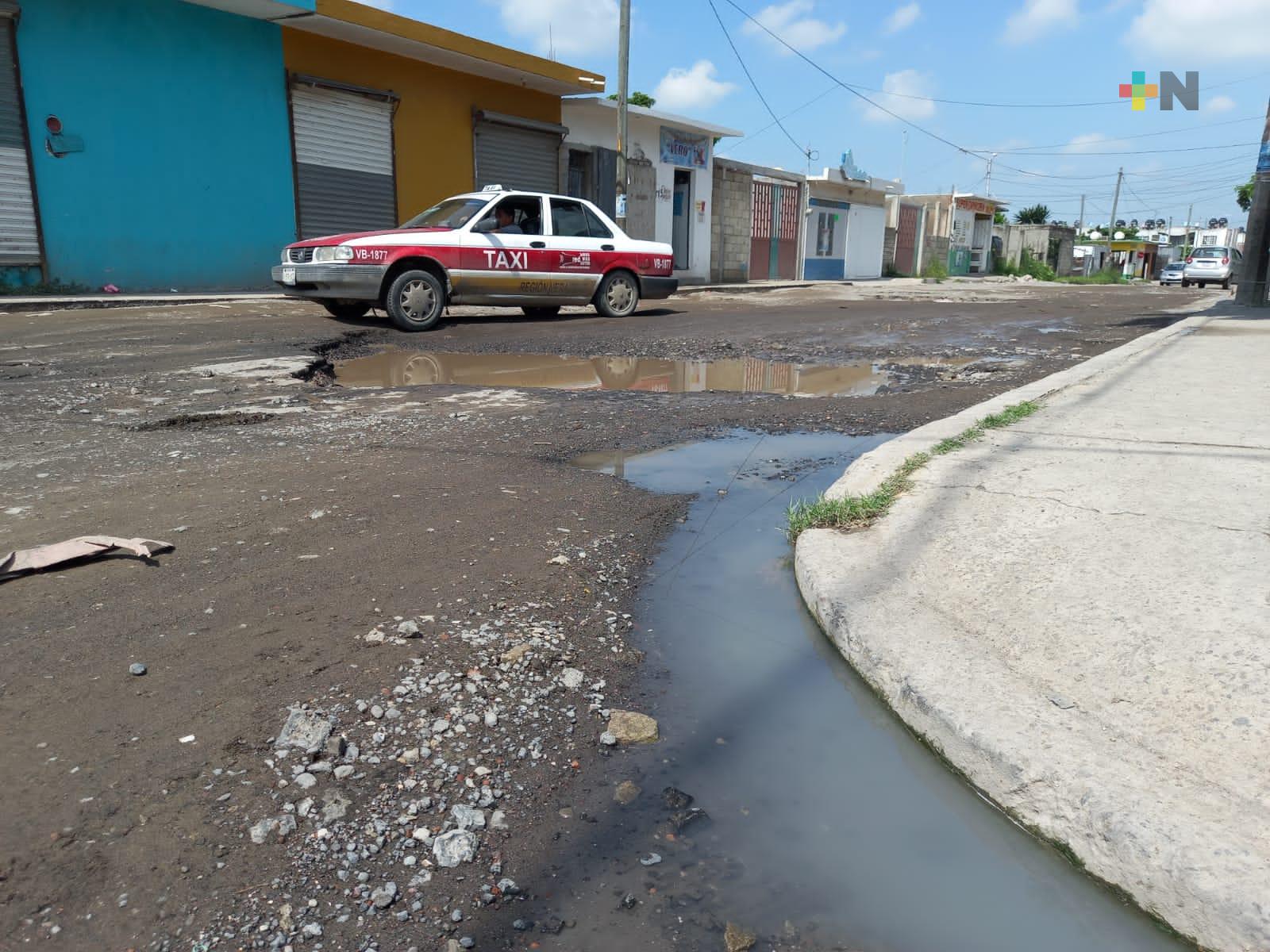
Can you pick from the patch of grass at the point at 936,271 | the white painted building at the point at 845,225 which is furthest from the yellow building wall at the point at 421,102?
the patch of grass at the point at 936,271

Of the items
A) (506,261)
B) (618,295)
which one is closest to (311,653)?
(506,261)

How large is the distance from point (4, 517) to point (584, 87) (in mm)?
16968

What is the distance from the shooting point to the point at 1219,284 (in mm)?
40750

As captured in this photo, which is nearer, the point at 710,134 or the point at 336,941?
the point at 336,941

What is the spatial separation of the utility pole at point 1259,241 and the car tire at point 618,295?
11192mm

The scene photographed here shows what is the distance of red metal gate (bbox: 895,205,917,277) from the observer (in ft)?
131

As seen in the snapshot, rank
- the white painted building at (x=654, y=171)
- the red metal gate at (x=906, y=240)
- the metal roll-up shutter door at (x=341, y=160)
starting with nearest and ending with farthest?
the metal roll-up shutter door at (x=341, y=160) → the white painted building at (x=654, y=171) → the red metal gate at (x=906, y=240)

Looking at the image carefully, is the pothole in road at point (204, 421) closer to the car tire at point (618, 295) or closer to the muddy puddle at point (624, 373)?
the muddy puddle at point (624, 373)

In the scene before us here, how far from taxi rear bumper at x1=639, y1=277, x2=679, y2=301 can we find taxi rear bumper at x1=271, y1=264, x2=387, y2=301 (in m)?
4.03

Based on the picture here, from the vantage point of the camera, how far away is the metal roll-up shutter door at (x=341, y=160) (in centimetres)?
1415

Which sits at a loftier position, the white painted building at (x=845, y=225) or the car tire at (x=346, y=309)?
the white painted building at (x=845, y=225)

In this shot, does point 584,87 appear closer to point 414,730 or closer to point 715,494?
point 715,494

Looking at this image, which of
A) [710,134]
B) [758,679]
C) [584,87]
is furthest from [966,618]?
[710,134]

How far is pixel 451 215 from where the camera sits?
10.2 meters
